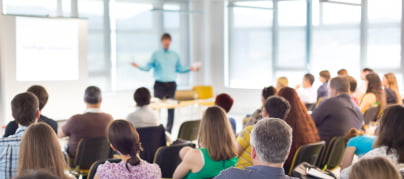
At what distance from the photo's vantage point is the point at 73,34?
9477mm

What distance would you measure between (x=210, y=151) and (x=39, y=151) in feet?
4.41

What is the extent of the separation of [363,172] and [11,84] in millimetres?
7537

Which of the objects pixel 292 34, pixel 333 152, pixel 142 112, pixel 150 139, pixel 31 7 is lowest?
pixel 333 152

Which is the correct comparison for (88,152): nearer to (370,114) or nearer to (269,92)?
(269,92)

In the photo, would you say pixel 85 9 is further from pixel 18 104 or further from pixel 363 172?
pixel 363 172

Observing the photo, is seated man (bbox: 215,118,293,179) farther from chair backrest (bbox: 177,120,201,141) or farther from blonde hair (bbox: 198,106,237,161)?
chair backrest (bbox: 177,120,201,141)

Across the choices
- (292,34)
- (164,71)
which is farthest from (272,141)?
(292,34)

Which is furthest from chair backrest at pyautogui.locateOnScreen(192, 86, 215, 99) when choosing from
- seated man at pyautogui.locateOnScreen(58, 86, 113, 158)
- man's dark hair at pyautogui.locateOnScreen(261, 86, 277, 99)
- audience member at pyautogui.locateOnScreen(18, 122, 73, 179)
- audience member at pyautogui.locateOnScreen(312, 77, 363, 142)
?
audience member at pyautogui.locateOnScreen(18, 122, 73, 179)

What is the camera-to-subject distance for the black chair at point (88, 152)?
493 cm

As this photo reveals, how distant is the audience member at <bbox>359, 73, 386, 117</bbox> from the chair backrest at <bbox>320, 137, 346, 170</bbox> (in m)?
2.45

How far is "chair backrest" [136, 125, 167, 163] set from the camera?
198 inches

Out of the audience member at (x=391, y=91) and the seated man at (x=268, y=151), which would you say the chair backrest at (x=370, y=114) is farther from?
the seated man at (x=268, y=151)

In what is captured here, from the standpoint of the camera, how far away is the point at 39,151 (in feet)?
9.30

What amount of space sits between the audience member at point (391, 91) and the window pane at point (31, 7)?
6005mm
